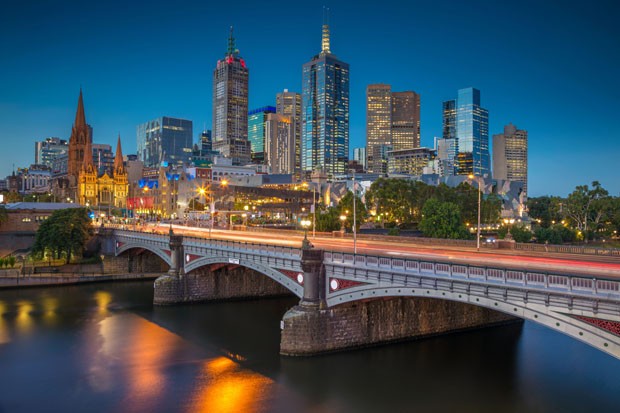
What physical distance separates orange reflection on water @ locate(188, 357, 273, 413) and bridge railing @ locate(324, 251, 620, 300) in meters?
9.86

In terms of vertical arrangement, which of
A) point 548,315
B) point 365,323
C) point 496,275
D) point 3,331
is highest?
point 496,275

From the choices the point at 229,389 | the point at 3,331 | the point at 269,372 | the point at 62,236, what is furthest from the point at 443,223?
the point at 3,331

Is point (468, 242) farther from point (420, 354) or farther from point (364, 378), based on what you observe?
point (364, 378)

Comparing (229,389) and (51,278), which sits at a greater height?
(51,278)

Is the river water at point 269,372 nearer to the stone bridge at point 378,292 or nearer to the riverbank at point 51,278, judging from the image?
the stone bridge at point 378,292

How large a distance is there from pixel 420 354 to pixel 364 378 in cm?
681

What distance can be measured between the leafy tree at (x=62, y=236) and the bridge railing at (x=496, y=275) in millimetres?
61094

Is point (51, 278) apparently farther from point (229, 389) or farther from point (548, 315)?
point (548, 315)

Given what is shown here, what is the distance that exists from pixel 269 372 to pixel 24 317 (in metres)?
32.6

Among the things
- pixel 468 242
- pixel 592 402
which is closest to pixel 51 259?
pixel 468 242

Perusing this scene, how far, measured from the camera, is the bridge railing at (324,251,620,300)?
884 inches

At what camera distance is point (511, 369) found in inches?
1436

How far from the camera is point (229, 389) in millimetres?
33219

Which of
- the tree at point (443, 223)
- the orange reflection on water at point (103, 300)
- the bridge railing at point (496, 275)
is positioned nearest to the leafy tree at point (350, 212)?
the tree at point (443, 223)
